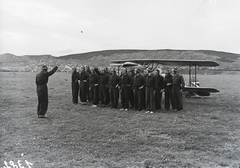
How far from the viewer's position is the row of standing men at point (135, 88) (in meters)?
10.2

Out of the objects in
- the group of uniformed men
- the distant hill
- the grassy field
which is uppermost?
the distant hill

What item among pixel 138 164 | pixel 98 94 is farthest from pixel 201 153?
pixel 98 94

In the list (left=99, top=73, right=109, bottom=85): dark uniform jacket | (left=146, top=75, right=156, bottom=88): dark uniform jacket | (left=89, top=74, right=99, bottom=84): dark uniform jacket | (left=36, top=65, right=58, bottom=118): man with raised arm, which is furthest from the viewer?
(left=89, top=74, right=99, bottom=84): dark uniform jacket

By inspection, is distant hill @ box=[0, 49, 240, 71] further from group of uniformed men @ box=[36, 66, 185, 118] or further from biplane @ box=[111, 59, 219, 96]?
group of uniformed men @ box=[36, 66, 185, 118]

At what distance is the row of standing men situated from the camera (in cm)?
1020

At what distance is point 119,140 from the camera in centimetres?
615

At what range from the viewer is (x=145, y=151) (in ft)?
17.5

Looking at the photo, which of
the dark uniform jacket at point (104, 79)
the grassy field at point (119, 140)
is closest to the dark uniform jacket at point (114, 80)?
the dark uniform jacket at point (104, 79)

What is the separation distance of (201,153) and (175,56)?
Result: 3117 inches

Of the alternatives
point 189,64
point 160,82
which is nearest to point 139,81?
point 160,82

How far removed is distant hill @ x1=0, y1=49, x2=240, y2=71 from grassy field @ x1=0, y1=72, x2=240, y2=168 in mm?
69210

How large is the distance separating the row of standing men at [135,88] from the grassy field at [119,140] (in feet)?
3.66

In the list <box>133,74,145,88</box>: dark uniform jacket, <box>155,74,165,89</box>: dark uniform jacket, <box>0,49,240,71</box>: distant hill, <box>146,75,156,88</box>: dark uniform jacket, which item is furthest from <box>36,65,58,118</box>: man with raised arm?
<box>0,49,240,71</box>: distant hill

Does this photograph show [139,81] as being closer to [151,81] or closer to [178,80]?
[151,81]
